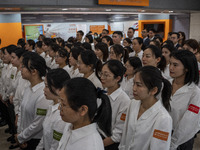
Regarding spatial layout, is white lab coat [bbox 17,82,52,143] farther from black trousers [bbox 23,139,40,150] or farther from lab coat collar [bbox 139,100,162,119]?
lab coat collar [bbox 139,100,162,119]

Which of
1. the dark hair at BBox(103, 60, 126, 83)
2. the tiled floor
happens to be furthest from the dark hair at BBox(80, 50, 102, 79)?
the tiled floor

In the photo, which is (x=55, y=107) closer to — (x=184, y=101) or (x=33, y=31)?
(x=184, y=101)

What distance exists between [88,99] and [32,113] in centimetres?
124

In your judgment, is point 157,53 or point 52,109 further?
point 157,53

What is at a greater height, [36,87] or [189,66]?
[189,66]

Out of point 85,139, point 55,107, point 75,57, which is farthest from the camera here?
point 75,57

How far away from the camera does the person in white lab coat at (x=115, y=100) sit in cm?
220

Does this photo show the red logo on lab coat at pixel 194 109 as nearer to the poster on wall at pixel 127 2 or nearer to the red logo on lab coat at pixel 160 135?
the red logo on lab coat at pixel 160 135

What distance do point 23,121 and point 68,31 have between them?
944 cm

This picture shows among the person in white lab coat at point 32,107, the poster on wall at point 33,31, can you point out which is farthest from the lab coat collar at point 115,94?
the poster on wall at point 33,31

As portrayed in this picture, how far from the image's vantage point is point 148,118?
5.97ft

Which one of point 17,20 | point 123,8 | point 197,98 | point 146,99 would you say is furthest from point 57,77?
point 17,20

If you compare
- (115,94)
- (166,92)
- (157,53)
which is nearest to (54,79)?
(115,94)

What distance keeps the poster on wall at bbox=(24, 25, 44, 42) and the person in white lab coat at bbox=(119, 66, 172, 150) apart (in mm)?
8973
